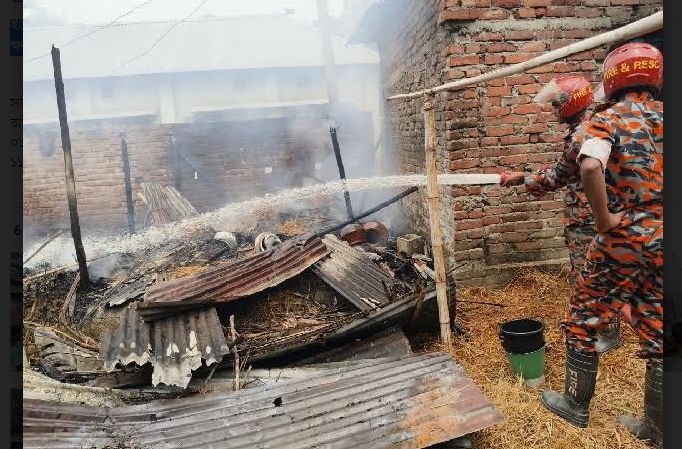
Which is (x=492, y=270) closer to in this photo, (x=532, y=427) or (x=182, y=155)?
(x=532, y=427)

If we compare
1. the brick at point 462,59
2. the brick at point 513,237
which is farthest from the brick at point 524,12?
the brick at point 513,237

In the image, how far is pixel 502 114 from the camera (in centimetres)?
534

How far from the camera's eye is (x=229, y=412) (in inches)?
121

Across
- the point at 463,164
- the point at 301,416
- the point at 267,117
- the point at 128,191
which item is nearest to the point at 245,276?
the point at 301,416

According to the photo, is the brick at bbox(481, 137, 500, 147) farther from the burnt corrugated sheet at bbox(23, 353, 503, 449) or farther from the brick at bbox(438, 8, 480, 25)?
the burnt corrugated sheet at bbox(23, 353, 503, 449)

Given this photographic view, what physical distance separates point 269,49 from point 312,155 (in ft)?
42.9

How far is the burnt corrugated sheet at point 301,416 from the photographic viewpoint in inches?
110

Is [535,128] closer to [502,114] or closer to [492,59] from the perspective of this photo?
[502,114]

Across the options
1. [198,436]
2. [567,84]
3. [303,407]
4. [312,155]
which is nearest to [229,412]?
[198,436]

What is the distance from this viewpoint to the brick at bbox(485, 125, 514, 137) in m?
5.35

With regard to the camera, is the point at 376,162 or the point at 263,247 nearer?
the point at 263,247

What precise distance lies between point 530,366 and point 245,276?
9.51 ft

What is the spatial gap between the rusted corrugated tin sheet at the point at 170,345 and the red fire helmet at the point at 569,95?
3.38 metres

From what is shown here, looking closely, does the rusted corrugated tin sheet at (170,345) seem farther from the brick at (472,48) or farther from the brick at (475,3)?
the brick at (475,3)
